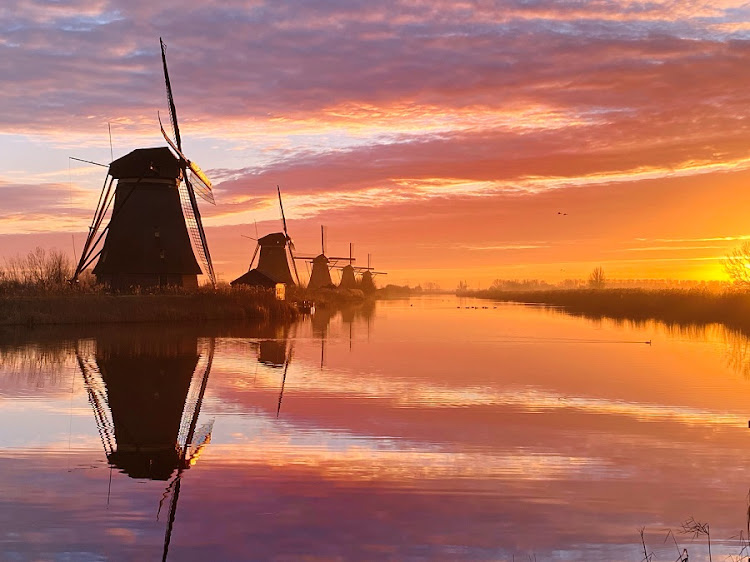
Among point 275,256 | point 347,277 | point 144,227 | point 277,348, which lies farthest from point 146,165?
point 347,277

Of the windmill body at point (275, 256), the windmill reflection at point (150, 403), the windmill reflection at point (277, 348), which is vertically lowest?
the windmill reflection at point (277, 348)

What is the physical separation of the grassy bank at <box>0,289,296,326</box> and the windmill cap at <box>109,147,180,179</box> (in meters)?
6.56

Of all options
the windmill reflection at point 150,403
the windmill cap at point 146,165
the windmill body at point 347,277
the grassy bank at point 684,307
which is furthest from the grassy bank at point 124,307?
the windmill body at point 347,277

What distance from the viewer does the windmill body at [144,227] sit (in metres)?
37.2

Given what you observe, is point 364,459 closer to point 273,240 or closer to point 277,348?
point 277,348

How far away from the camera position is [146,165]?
37.5 metres

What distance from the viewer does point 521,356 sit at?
2358 cm

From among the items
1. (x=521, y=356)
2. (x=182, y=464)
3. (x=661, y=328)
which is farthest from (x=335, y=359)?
(x=661, y=328)

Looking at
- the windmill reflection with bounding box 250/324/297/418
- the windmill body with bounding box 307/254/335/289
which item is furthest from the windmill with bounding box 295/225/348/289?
the windmill reflection with bounding box 250/324/297/418

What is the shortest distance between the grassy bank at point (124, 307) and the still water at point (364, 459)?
1323 centimetres

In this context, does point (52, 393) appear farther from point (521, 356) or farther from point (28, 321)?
point (28, 321)

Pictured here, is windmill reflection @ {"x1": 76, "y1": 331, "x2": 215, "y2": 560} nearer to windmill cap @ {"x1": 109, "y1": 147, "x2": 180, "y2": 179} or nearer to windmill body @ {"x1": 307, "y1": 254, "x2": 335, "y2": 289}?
windmill cap @ {"x1": 109, "y1": 147, "x2": 180, "y2": 179}

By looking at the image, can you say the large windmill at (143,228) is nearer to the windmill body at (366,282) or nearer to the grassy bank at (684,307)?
the grassy bank at (684,307)

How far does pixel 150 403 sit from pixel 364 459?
5.79 m
